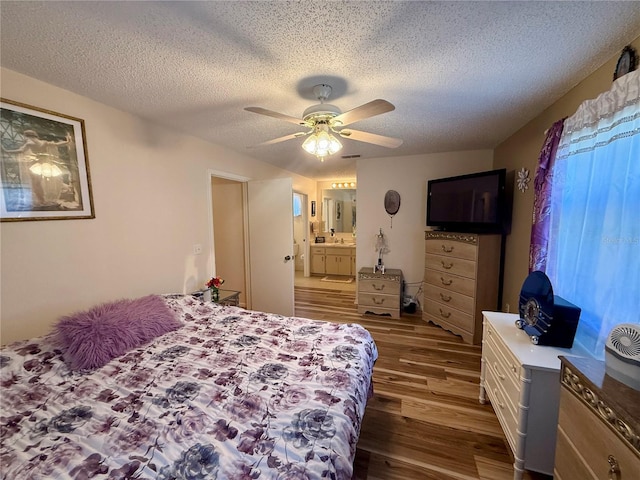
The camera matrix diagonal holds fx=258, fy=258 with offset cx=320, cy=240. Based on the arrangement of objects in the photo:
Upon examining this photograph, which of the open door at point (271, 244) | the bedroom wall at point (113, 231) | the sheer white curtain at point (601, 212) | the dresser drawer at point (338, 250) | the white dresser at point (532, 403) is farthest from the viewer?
the dresser drawer at point (338, 250)

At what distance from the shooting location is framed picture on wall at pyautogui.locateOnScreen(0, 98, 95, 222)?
1.53 meters

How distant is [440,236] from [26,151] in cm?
382

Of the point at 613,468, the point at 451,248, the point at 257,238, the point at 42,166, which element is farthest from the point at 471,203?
the point at 42,166

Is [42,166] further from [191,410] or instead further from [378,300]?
[378,300]

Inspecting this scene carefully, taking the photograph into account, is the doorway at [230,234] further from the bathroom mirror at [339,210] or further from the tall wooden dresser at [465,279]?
the bathroom mirror at [339,210]

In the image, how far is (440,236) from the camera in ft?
10.9

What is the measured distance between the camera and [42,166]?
1.66 metres

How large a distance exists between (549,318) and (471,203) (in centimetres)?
193

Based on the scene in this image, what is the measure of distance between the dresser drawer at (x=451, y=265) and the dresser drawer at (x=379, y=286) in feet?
1.79

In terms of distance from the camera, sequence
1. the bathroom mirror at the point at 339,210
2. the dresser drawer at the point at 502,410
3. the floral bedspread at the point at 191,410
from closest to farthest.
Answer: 1. the floral bedspread at the point at 191,410
2. the dresser drawer at the point at 502,410
3. the bathroom mirror at the point at 339,210

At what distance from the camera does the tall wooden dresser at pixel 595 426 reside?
80cm

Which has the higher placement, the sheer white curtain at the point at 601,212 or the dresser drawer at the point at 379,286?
the sheer white curtain at the point at 601,212

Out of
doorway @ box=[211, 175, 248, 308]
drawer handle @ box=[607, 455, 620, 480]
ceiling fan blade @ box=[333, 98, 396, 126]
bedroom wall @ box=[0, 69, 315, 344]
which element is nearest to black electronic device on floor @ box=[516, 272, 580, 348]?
drawer handle @ box=[607, 455, 620, 480]

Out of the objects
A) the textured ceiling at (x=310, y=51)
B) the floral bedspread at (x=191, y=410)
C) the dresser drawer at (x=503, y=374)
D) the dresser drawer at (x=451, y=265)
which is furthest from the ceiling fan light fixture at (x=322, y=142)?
the dresser drawer at (x=451, y=265)
